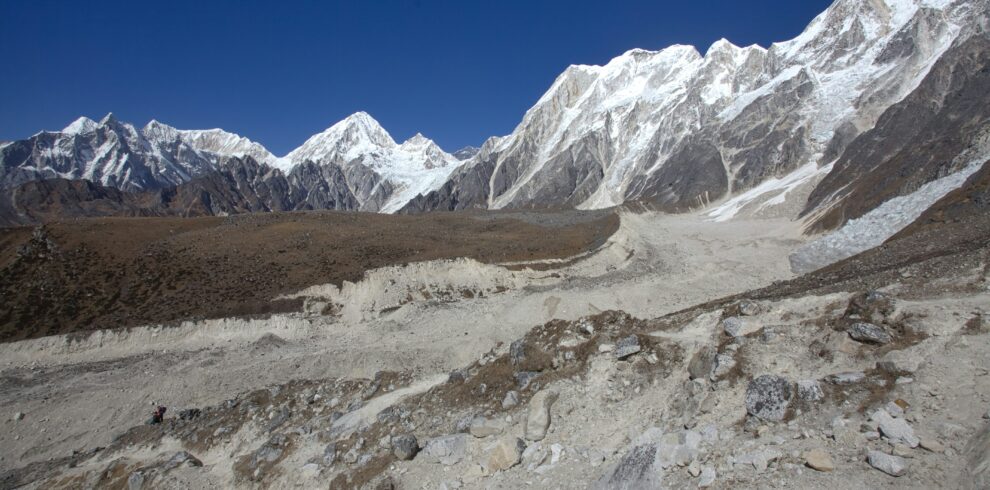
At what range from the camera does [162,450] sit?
15688 millimetres

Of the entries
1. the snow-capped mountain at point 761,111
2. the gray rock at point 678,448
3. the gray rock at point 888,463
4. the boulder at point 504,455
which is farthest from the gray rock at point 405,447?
the snow-capped mountain at point 761,111

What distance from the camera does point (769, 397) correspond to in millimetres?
9195

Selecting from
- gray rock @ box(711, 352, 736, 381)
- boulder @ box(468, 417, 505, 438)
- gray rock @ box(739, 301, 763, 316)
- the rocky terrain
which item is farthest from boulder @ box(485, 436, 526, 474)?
gray rock @ box(739, 301, 763, 316)

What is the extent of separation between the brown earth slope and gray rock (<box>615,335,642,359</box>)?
24.8 m

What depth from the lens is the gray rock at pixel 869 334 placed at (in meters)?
10.1

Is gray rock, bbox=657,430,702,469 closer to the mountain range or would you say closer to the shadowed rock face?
the mountain range

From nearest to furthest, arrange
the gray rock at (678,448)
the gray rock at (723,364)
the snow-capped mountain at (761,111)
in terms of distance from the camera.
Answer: the gray rock at (678,448) → the gray rock at (723,364) → the snow-capped mountain at (761,111)

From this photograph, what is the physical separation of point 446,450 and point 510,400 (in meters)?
1.90

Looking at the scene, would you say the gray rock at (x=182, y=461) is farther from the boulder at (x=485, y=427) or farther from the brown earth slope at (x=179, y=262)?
the brown earth slope at (x=179, y=262)

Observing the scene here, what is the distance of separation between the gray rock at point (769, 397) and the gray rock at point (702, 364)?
1200mm

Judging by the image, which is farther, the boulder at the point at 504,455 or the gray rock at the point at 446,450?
the gray rock at the point at 446,450

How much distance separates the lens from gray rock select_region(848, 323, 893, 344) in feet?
33.0

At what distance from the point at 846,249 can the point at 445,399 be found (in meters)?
37.3

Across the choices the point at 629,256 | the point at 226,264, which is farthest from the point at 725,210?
the point at 226,264
